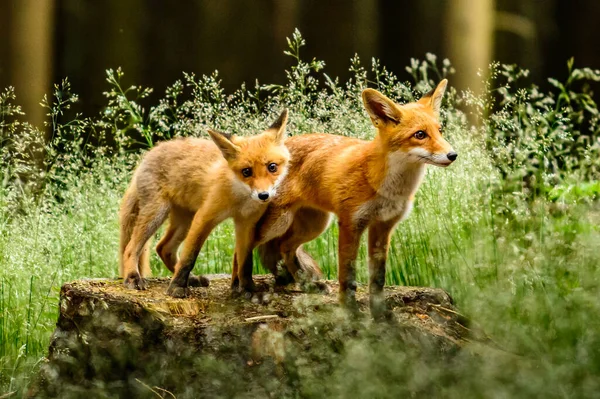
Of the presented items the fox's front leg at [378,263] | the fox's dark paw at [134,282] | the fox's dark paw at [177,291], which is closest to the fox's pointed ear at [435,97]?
the fox's front leg at [378,263]

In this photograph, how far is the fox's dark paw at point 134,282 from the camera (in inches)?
134

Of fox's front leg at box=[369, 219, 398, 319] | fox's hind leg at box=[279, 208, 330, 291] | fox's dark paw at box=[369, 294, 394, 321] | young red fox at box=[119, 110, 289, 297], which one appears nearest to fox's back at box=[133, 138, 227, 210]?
young red fox at box=[119, 110, 289, 297]

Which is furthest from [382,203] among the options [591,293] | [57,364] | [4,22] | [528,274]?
[4,22]

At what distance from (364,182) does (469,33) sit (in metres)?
3.75

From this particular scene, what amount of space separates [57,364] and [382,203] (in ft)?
4.50

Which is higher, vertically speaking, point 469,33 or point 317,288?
point 469,33

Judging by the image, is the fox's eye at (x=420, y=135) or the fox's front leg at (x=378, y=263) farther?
the fox's front leg at (x=378, y=263)

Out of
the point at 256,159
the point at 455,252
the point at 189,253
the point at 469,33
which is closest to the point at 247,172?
the point at 256,159

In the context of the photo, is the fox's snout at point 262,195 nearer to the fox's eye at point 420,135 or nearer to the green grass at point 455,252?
the fox's eye at point 420,135

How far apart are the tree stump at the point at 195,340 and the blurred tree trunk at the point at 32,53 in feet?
10.8

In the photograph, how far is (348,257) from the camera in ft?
10.1

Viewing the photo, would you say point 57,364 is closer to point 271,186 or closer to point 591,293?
point 271,186

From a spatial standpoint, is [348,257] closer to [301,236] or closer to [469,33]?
[301,236]

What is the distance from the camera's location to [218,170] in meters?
3.38
